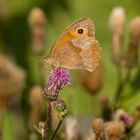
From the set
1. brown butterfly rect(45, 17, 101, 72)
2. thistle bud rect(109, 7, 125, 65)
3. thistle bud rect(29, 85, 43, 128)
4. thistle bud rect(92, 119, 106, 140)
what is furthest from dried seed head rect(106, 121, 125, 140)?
thistle bud rect(109, 7, 125, 65)

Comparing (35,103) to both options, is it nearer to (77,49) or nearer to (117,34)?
(117,34)

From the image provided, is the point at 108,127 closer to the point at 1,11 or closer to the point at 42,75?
the point at 42,75

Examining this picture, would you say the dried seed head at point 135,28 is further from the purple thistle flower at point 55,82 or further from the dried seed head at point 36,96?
the purple thistle flower at point 55,82

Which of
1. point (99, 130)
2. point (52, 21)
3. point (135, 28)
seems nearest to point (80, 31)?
point (99, 130)

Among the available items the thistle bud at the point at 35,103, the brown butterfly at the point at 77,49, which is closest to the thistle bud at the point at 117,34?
the thistle bud at the point at 35,103

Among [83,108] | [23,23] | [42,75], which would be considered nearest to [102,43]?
[23,23]

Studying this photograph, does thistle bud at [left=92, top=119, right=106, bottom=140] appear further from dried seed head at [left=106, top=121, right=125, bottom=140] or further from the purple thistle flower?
the purple thistle flower
